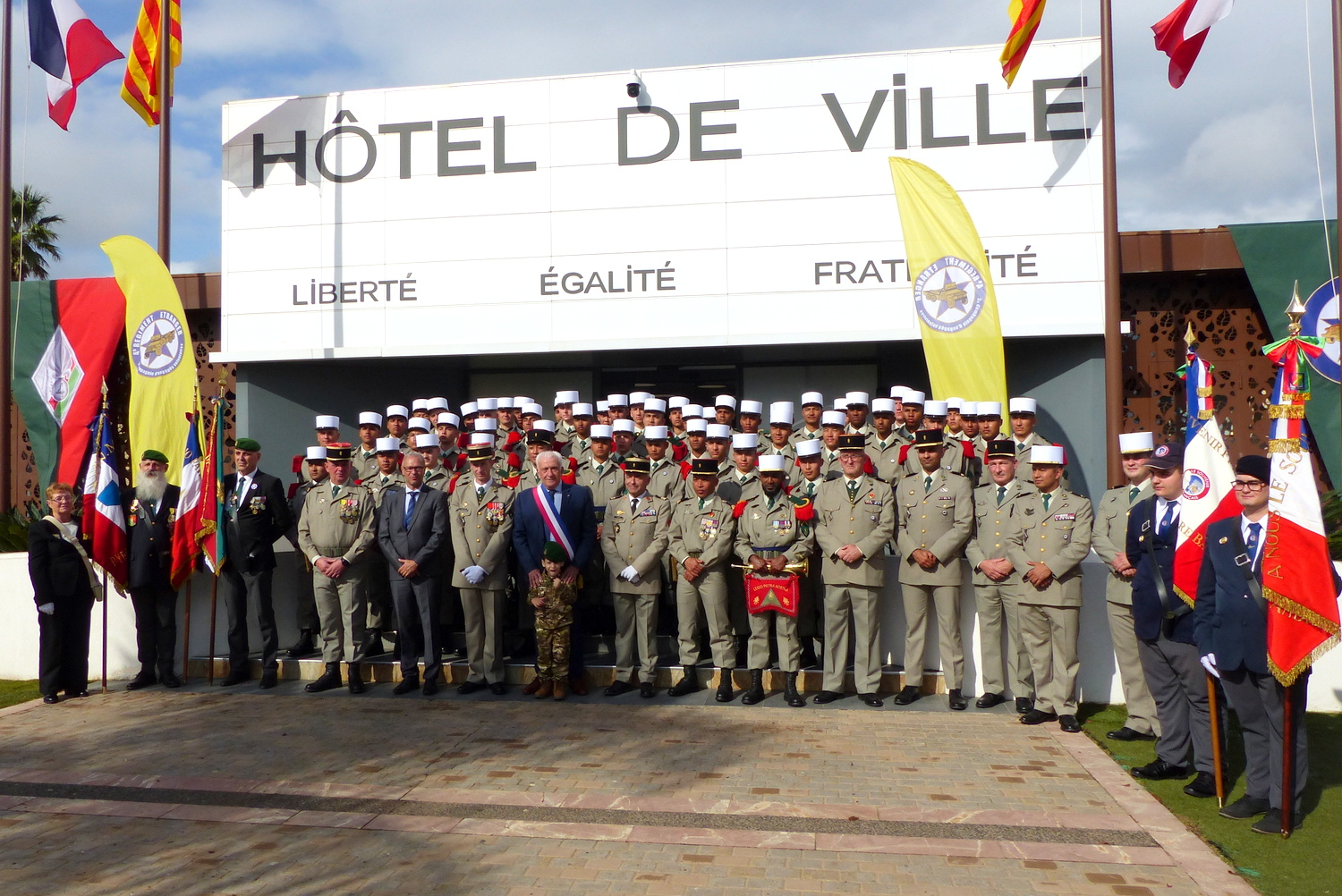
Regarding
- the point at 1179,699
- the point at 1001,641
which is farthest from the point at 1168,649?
the point at 1001,641

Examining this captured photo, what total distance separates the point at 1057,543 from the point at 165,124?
11630 mm

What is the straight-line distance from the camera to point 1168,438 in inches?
428

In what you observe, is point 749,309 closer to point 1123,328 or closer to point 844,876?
point 1123,328

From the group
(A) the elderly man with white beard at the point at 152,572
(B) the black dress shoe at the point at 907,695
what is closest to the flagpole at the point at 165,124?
Result: (A) the elderly man with white beard at the point at 152,572

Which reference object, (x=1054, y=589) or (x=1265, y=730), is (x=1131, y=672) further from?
(x=1265, y=730)

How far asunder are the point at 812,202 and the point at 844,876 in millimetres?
8584

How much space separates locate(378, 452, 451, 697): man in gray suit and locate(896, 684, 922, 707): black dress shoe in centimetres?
355

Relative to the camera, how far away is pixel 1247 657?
16.3 feet

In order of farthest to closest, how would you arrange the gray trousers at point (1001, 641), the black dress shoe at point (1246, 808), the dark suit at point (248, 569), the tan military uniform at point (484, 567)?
the dark suit at point (248, 569)
the tan military uniform at point (484, 567)
the gray trousers at point (1001, 641)
the black dress shoe at point (1246, 808)

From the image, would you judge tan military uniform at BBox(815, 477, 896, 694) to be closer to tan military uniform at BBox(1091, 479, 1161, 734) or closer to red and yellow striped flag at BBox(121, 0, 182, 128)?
tan military uniform at BBox(1091, 479, 1161, 734)

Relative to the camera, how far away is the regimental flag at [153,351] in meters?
11.0

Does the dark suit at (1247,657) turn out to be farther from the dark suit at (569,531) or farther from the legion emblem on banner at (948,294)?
the legion emblem on banner at (948,294)

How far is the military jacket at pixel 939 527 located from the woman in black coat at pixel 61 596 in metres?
6.43

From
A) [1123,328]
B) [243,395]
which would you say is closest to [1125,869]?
[1123,328]
